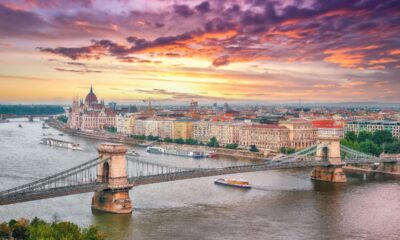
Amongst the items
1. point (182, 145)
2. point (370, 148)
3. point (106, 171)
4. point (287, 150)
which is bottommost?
point (182, 145)

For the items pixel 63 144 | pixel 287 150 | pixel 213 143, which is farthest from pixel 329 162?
pixel 63 144

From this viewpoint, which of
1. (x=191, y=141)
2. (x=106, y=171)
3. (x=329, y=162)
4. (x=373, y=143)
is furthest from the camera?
(x=191, y=141)

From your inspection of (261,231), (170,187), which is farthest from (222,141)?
(261,231)

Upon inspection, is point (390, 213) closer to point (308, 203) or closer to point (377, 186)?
point (308, 203)

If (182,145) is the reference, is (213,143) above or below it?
above

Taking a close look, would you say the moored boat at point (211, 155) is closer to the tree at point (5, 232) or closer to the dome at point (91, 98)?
Answer: the tree at point (5, 232)

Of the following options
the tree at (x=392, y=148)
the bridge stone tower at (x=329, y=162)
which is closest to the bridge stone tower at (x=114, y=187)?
the bridge stone tower at (x=329, y=162)

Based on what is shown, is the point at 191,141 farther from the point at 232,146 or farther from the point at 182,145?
the point at 232,146
